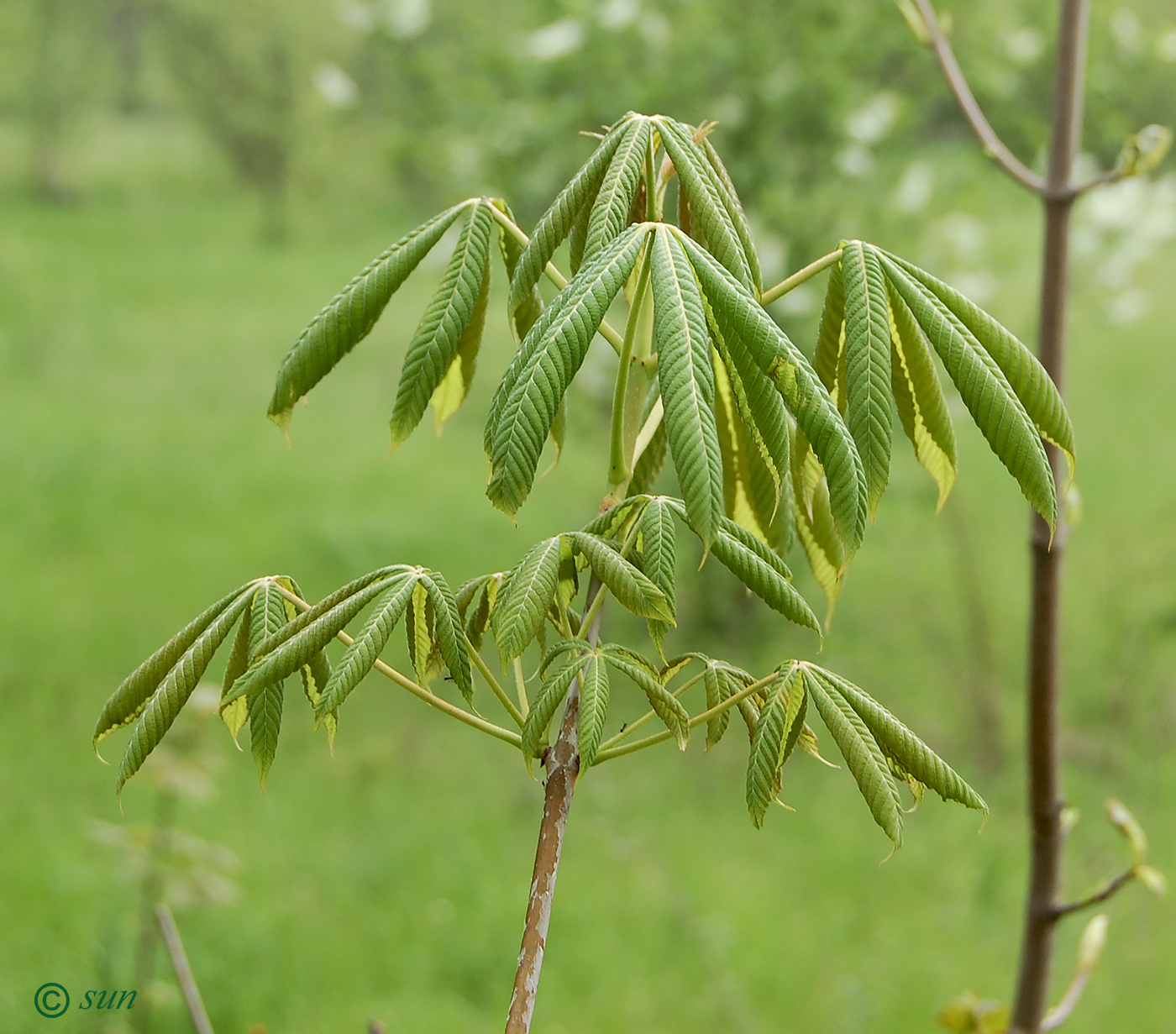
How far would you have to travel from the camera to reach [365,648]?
0.71 metres

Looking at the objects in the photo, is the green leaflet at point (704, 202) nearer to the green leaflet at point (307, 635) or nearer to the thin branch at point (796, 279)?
the thin branch at point (796, 279)

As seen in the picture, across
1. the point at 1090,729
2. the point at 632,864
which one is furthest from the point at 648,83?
A: the point at 1090,729

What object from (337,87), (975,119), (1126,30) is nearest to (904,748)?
(975,119)

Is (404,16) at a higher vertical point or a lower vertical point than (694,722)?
higher

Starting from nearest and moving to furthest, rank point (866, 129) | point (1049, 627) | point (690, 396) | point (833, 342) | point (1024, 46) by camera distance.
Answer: point (690, 396), point (833, 342), point (1049, 627), point (866, 129), point (1024, 46)

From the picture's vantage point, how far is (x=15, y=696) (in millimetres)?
4500

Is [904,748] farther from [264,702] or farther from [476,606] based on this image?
[264,702]

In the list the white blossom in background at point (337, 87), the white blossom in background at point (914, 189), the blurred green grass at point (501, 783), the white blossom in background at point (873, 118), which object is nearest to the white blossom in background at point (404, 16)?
the white blossom in background at point (337, 87)

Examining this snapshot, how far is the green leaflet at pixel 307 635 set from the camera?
71 centimetres

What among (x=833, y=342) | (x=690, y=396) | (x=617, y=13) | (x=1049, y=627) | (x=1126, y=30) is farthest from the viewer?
(x=1126, y=30)

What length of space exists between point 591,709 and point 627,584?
3.0 inches

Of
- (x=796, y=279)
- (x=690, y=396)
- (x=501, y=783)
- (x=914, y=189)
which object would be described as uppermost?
(x=914, y=189)

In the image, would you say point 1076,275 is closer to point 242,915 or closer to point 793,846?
point 793,846

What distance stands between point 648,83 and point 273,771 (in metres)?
2.68
